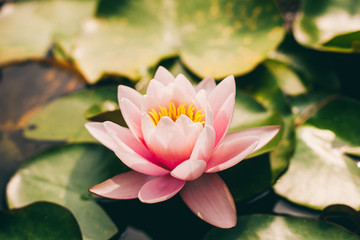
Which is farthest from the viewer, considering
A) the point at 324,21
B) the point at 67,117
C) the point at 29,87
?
the point at 29,87

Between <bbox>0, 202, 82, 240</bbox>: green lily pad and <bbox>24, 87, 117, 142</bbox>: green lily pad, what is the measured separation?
475mm

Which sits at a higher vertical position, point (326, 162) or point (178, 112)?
point (178, 112)

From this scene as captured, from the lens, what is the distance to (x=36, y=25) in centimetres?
239

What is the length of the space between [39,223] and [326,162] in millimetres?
1376

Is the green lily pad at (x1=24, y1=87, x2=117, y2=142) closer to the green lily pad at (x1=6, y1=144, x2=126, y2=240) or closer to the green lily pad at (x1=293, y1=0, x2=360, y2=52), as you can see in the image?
the green lily pad at (x1=6, y1=144, x2=126, y2=240)

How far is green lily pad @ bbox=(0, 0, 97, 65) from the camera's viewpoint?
2.27m

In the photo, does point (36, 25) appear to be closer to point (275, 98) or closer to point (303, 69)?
point (275, 98)

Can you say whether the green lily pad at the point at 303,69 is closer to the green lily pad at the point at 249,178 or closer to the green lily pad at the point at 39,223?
the green lily pad at the point at 249,178

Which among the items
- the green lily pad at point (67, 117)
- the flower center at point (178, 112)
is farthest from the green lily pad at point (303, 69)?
the green lily pad at point (67, 117)

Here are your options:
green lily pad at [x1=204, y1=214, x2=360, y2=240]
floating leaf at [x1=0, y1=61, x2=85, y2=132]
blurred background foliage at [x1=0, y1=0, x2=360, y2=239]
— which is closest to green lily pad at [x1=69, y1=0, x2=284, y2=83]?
blurred background foliage at [x1=0, y1=0, x2=360, y2=239]

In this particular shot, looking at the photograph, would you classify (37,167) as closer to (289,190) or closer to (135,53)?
(135,53)

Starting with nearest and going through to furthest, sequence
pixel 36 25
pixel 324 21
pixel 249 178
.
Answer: pixel 249 178
pixel 324 21
pixel 36 25

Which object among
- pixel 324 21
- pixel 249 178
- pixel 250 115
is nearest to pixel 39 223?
pixel 249 178

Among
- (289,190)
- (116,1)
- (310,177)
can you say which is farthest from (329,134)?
(116,1)
